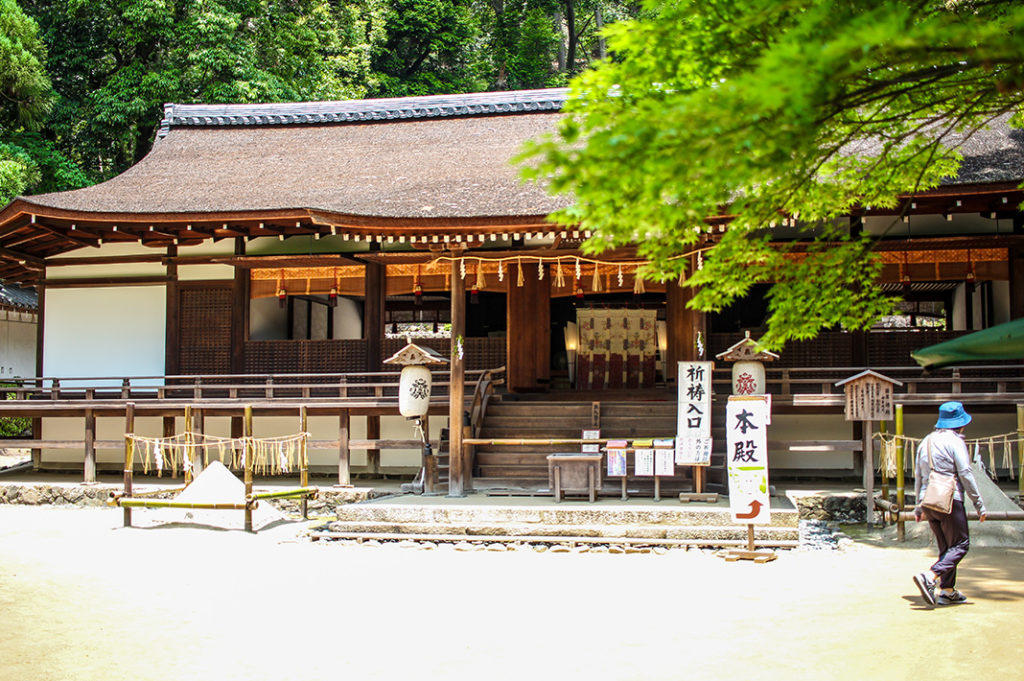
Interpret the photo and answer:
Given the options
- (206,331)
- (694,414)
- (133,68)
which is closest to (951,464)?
(694,414)

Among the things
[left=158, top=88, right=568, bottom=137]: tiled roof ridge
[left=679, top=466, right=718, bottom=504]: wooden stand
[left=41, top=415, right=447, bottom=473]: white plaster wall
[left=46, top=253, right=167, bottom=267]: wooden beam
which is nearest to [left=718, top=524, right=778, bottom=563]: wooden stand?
[left=679, top=466, right=718, bottom=504]: wooden stand

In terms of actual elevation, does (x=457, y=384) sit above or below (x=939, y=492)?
above

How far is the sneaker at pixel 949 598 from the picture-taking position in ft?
23.7

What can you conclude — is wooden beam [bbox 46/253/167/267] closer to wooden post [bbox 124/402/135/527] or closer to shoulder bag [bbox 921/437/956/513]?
wooden post [bbox 124/402/135/527]

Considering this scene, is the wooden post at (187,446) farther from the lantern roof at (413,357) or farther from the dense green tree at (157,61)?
the dense green tree at (157,61)

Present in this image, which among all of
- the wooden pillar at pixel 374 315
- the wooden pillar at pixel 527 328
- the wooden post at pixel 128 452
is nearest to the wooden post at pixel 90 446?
the wooden post at pixel 128 452

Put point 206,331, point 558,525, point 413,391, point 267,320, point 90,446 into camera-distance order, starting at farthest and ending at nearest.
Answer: point 267,320 < point 206,331 < point 90,446 < point 413,391 < point 558,525

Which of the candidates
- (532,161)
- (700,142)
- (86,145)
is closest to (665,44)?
(700,142)

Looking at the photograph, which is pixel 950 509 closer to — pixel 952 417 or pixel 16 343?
pixel 952 417

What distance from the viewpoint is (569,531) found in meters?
11.2

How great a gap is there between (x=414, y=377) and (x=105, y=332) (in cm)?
677

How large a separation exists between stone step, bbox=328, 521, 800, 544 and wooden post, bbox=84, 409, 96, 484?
5.62 meters

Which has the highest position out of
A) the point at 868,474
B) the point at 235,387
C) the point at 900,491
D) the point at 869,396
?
the point at 235,387

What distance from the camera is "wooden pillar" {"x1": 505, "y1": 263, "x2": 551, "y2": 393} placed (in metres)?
16.0
